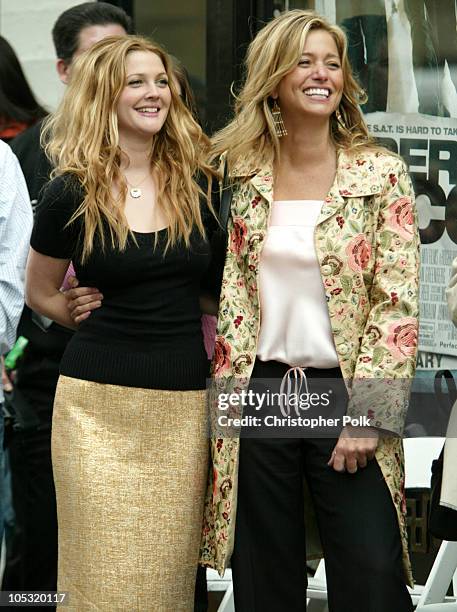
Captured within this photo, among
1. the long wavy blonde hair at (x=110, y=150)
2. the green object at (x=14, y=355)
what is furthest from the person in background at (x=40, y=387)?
the long wavy blonde hair at (x=110, y=150)

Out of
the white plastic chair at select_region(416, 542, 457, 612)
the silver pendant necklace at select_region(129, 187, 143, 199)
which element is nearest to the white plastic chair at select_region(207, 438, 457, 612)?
the white plastic chair at select_region(416, 542, 457, 612)

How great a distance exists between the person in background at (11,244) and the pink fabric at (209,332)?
0.59 metres

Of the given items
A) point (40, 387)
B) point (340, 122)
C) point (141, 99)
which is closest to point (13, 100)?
point (40, 387)

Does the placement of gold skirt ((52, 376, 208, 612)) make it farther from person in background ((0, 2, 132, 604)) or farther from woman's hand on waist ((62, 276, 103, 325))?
person in background ((0, 2, 132, 604))

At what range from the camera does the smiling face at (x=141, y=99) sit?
421cm

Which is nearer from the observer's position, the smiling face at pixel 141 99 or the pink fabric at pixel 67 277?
the smiling face at pixel 141 99

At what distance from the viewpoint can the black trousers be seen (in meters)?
3.90

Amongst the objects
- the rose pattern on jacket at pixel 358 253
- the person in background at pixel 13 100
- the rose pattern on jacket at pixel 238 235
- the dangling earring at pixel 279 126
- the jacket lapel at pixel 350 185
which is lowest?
the rose pattern on jacket at pixel 358 253

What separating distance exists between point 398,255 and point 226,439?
0.74 meters

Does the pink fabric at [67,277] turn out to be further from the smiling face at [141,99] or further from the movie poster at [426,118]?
the movie poster at [426,118]

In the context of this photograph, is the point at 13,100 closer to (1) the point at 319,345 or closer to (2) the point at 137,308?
(2) the point at 137,308

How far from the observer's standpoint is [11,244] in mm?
4359

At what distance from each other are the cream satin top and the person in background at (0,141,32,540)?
827 millimetres

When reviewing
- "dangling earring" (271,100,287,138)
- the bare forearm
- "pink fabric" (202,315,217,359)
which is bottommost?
"pink fabric" (202,315,217,359)
